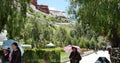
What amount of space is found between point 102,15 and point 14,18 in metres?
5.26

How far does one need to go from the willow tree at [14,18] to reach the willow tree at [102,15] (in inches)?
113

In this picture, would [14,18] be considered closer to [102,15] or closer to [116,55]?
[102,15]

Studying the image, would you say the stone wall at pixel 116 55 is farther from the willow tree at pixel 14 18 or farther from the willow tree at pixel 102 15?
the willow tree at pixel 14 18

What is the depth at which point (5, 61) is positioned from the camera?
39.0 ft

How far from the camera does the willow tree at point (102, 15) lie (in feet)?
52.4

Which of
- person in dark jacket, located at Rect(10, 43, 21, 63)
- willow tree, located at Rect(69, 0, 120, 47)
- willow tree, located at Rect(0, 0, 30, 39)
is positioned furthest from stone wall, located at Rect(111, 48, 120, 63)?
person in dark jacket, located at Rect(10, 43, 21, 63)

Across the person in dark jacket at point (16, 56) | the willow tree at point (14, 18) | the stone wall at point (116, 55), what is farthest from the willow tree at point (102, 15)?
the person in dark jacket at point (16, 56)

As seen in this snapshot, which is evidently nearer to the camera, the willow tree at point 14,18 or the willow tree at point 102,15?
the willow tree at point 102,15

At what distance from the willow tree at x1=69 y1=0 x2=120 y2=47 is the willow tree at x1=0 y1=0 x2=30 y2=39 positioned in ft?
9.41

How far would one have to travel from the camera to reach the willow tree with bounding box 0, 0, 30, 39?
750 inches

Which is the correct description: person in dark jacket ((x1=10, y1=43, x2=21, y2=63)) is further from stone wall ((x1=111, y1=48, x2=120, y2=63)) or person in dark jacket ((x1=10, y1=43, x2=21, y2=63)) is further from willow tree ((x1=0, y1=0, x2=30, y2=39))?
stone wall ((x1=111, y1=48, x2=120, y2=63))

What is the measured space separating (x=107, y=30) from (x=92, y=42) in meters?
83.2

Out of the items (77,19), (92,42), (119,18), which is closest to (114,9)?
(119,18)

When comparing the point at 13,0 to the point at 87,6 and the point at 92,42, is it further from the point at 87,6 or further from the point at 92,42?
the point at 92,42
